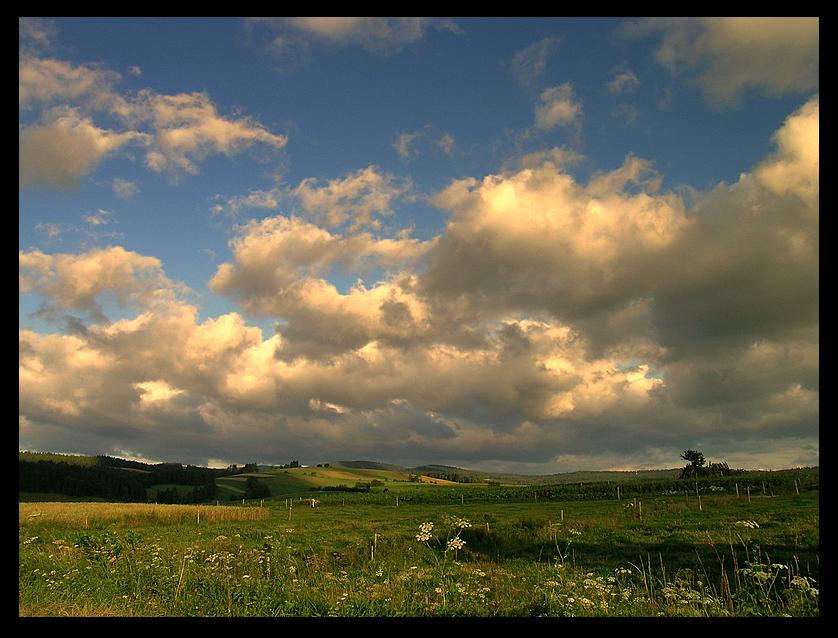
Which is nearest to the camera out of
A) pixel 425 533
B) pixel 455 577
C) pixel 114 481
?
pixel 425 533

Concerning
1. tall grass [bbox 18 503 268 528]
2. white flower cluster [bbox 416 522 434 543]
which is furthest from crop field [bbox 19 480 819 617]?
tall grass [bbox 18 503 268 528]

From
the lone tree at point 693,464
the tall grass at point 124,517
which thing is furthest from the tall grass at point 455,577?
the lone tree at point 693,464

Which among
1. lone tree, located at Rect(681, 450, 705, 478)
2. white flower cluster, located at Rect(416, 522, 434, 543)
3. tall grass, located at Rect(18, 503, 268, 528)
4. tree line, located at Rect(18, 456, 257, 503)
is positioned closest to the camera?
white flower cluster, located at Rect(416, 522, 434, 543)

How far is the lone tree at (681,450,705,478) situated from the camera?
11181cm

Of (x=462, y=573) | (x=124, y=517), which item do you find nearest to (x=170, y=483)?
(x=124, y=517)

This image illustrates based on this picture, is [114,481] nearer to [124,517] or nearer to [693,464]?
[124,517]

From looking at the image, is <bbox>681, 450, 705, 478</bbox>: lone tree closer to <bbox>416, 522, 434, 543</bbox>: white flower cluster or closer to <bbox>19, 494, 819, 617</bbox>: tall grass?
<bbox>19, 494, 819, 617</bbox>: tall grass

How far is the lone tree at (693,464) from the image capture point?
11181 centimetres

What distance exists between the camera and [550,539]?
3575 cm

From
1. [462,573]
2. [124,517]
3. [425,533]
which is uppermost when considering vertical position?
[425,533]

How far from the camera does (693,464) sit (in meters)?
114

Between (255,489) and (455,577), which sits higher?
(455,577)
